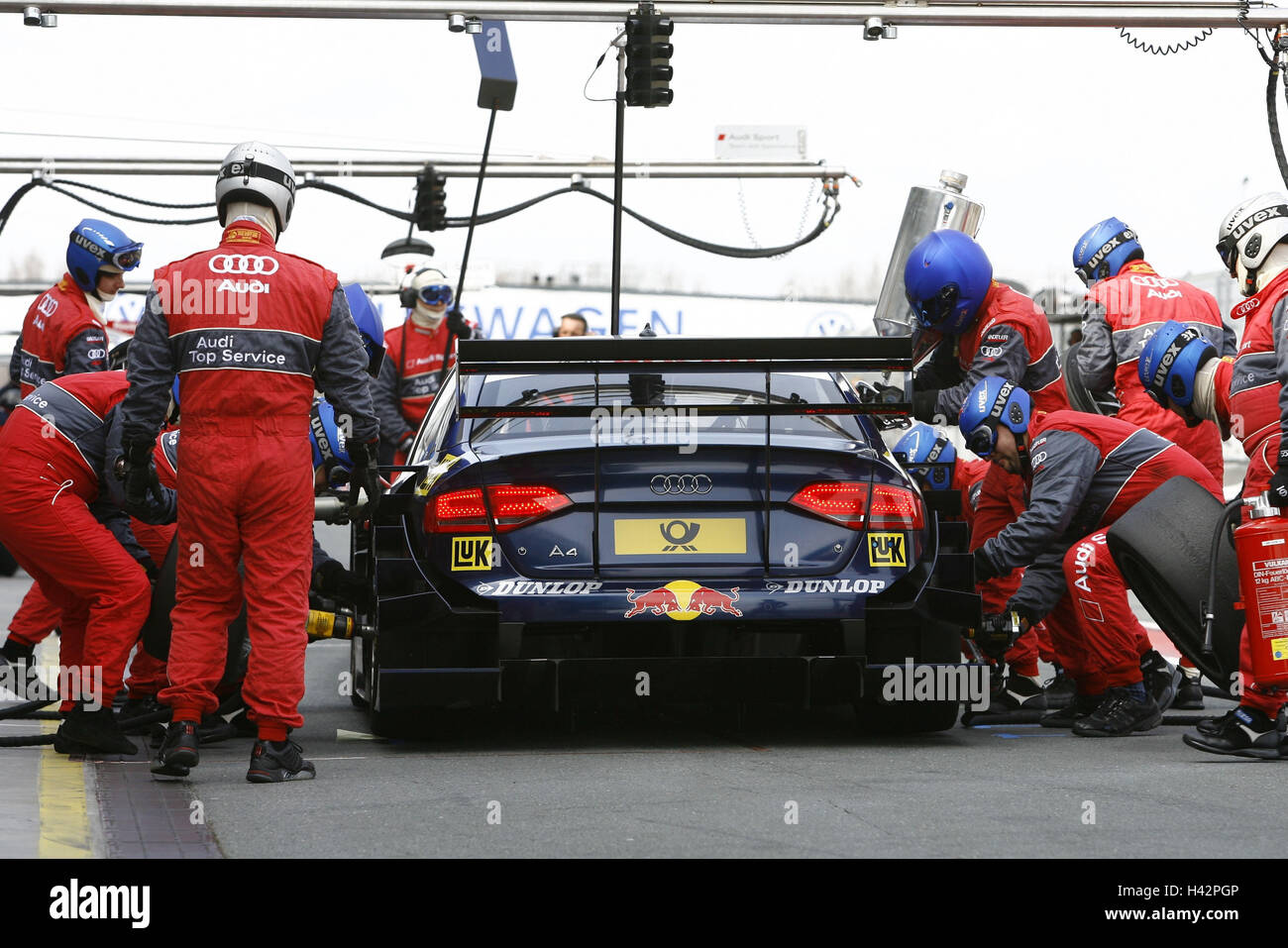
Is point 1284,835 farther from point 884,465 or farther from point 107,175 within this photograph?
point 107,175

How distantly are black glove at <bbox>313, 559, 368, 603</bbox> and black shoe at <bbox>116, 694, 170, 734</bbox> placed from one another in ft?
2.47

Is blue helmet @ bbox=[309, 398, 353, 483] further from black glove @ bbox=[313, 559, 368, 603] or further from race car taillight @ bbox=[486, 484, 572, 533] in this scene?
race car taillight @ bbox=[486, 484, 572, 533]

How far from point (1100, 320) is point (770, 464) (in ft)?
9.90

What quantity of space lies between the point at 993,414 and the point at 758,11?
173 inches

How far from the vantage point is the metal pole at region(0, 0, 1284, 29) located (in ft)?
33.8

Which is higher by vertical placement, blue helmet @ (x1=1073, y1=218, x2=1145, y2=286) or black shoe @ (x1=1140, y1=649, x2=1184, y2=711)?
blue helmet @ (x1=1073, y1=218, x2=1145, y2=286)

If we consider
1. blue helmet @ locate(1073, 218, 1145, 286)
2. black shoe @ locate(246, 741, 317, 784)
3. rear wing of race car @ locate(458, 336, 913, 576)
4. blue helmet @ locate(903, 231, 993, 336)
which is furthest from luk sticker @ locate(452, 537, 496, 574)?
blue helmet @ locate(1073, 218, 1145, 286)

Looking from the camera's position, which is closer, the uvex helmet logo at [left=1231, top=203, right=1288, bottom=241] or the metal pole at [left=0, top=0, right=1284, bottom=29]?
the uvex helmet logo at [left=1231, top=203, right=1288, bottom=241]

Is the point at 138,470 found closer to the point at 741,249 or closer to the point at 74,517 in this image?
the point at 74,517

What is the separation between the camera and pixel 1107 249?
8680mm

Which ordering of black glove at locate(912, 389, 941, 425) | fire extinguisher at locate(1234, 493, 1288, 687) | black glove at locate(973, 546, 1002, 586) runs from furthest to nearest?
black glove at locate(912, 389, 941, 425)
black glove at locate(973, 546, 1002, 586)
fire extinguisher at locate(1234, 493, 1288, 687)

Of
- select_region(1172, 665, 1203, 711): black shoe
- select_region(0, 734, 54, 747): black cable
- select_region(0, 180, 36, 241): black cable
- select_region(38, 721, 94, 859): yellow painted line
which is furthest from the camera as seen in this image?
select_region(0, 180, 36, 241): black cable

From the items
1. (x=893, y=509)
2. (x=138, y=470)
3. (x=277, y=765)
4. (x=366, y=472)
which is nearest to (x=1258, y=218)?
(x=893, y=509)
